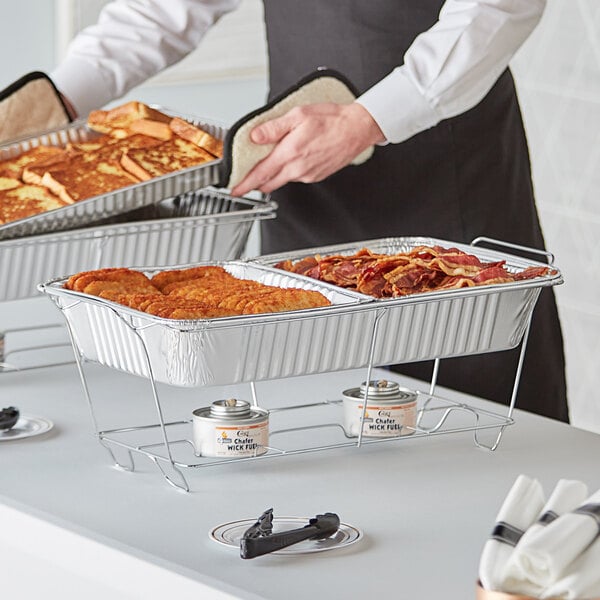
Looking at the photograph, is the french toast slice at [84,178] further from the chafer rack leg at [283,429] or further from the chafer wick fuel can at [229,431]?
the chafer wick fuel can at [229,431]

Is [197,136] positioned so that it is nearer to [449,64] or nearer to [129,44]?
[449,64]

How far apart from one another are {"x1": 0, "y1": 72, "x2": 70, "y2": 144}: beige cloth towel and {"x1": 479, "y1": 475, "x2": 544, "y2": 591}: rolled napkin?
107cm

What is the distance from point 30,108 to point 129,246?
1.21 ft

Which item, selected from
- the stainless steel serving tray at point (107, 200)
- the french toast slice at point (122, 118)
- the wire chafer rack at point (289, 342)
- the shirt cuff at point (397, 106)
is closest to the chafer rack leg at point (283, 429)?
the wire chafer rack at point (289, 342)

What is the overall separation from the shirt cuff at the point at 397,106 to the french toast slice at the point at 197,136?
189 millimetres

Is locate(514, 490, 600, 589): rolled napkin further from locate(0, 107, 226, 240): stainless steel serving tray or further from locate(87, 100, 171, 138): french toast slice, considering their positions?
locate(87, 100, 171, 138): french toast slice

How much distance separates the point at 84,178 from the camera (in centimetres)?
145

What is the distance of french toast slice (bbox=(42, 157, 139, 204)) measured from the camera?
4.64 feet

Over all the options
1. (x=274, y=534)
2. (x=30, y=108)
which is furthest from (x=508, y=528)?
(x=30, y=108)

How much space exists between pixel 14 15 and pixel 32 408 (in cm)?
274

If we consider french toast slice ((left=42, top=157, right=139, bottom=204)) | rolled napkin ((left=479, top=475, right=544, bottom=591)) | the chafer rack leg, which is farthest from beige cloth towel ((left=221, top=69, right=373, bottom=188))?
rolled napkin ((left=479, top=475, right=544, bottom=591))

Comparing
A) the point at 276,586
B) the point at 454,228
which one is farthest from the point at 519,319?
the point at 454,228

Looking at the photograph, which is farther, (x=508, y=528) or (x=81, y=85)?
(x=81, y=85)

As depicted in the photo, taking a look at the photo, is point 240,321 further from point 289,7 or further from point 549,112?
point 549,112
